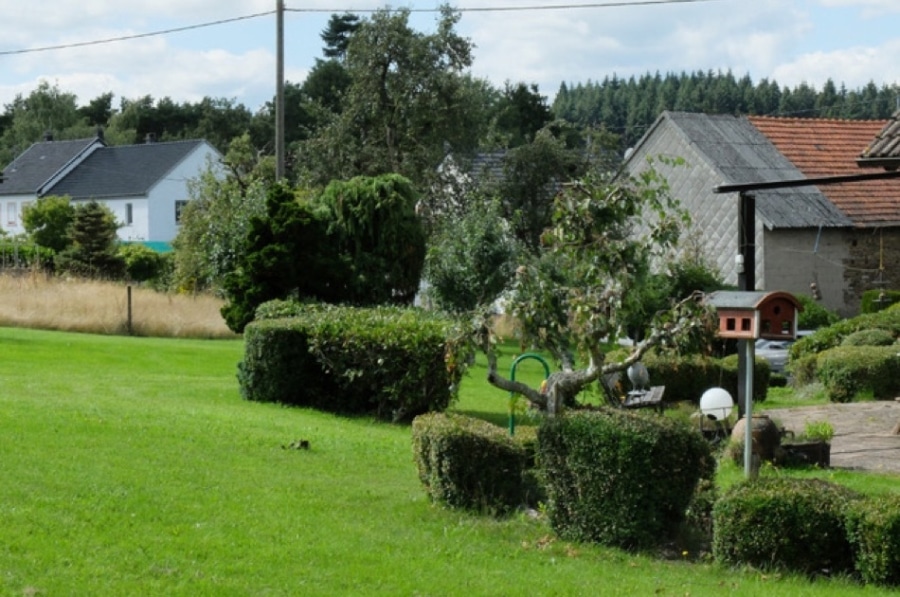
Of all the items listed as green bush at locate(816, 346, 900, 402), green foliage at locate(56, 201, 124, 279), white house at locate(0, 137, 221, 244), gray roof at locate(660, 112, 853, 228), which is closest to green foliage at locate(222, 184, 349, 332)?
green bush at locate(816, 346, 900, 402)

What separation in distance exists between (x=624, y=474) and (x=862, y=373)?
40.0 feet

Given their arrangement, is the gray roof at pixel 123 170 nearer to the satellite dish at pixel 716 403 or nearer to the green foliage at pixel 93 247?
the green foliage at pixel 93 247

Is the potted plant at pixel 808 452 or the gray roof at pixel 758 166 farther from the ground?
the gray roof at pixel 758 166

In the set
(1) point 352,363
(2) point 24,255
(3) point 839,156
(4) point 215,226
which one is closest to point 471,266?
(4) point 215,226

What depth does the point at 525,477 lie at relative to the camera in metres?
11.1

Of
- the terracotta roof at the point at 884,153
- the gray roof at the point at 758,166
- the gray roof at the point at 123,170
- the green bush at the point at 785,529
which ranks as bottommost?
the green bush at the point at 785,529

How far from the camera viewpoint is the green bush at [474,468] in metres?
10.5

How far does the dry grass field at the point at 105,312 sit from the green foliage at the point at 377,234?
21.4ft

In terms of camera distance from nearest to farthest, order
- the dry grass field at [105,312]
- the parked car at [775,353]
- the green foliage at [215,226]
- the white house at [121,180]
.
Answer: the parked car at [775,353] → the green foliage at [215,226] → the dry grass field at [105,312] → the white house at [121,180]

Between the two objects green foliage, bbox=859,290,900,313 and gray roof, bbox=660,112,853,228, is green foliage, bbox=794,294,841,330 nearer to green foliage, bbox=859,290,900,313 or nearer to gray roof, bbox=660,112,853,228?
green foliage, bbox=859,290,900,313

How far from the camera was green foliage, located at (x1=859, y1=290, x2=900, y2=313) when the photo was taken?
3073cm

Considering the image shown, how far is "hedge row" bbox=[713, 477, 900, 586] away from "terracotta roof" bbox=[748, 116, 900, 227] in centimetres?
2789

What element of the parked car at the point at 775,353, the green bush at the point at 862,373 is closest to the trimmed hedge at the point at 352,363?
the green bush at the point at 862,373

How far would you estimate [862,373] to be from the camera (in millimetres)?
20391
